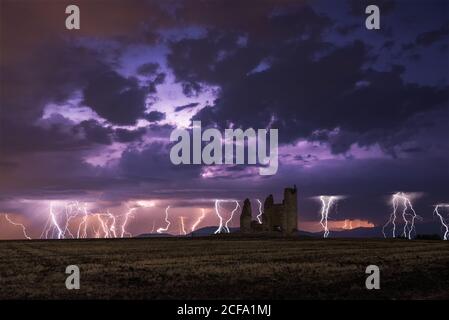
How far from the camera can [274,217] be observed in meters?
86.4

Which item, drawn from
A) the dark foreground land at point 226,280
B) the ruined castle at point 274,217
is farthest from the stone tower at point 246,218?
the dark foreground land at point 226,280

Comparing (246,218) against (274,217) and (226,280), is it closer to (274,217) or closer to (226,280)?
(274,217)

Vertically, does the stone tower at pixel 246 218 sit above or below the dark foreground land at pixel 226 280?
above

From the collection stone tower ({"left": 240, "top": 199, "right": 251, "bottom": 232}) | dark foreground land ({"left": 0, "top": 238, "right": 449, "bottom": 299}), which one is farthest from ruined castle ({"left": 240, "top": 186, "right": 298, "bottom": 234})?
dark foreground land ({"left": 0, "top": 238, "right": 449, "bottom": 299})

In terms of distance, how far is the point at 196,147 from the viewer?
33.7 meters

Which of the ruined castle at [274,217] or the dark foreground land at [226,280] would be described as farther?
the ruined castle at [274,217]

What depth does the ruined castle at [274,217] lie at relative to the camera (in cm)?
8543

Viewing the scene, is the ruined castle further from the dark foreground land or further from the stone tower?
the dark foreground land

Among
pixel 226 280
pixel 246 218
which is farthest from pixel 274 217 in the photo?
pixel 226 280

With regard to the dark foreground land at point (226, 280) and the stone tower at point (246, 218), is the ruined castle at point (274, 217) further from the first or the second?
the dark foreground land at point (226, 280)

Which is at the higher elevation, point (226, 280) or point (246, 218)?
point (246, 218)
